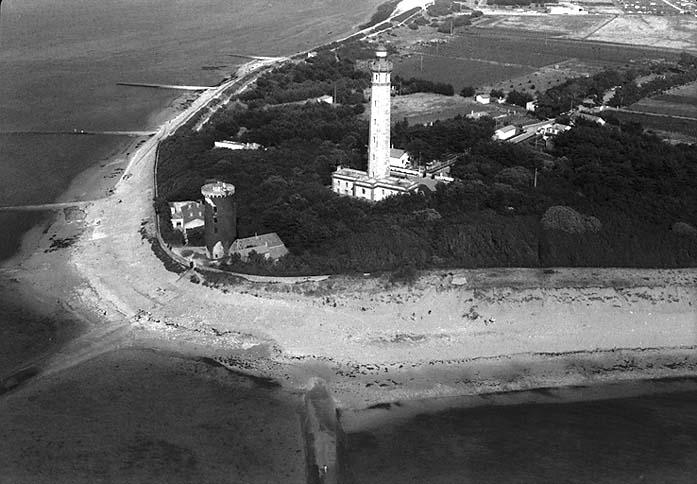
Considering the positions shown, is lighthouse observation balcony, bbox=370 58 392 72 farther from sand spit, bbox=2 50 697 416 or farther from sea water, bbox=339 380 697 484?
sea water, bbox=339 380 697 484

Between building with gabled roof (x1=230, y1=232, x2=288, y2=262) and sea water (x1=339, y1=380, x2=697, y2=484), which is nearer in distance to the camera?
sea water (x1=339, y1=380, x2=697, y2=484)

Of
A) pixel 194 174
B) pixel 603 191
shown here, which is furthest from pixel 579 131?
pixel 194 174

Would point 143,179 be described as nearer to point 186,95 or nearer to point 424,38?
point 186,95

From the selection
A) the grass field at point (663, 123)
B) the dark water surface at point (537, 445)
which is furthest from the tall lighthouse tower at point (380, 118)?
the grass field at point (663, 123)

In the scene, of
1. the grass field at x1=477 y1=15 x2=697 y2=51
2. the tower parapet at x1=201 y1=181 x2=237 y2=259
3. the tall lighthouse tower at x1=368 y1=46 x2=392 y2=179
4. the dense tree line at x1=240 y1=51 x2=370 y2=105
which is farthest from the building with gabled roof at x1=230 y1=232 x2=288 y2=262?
the grass field at x1=477 y1=15 x2=697 y2=51

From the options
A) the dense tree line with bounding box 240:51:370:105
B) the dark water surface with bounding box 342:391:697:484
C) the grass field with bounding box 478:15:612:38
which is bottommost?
the dark water surface with bounding box 342:391:697:484
